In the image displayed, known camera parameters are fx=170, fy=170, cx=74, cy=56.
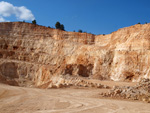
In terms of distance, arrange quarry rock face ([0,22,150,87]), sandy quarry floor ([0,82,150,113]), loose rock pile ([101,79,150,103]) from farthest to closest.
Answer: quarry rock face ([0,22,150,87]) → loose rock pile ([101,79,150,103]) → sandy quarry floor ([0,82,150,113])

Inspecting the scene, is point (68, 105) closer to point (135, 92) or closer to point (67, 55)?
point (135, 92)

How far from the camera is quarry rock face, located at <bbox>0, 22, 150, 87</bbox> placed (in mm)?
29688

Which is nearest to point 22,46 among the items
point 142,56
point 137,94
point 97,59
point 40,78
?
point 40,78

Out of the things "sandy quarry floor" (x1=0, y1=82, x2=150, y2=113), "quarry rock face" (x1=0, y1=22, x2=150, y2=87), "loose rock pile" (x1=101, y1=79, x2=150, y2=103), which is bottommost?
"sandy quarry floor" (x1=0, y1=82, x2=150, y2=113)

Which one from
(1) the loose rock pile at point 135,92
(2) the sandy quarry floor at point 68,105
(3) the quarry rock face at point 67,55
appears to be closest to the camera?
(2) the sandy quarry floor at point 68,105

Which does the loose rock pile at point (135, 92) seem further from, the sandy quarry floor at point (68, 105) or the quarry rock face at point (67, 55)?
the quarry rock face at point (67, 55)

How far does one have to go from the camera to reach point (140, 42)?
105 feet

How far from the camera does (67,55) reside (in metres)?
40.7

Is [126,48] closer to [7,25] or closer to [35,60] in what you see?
[35,60]

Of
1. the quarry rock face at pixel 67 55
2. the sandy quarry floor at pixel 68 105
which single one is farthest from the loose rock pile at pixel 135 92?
the quarry rock face at pixel 67 55

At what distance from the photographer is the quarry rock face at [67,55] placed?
2969cm

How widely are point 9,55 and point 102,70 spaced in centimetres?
2384

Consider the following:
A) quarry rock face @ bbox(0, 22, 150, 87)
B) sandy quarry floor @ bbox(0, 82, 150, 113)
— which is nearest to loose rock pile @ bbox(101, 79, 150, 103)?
sandy quarry floor @ bbox(0, 82, 150, 113)

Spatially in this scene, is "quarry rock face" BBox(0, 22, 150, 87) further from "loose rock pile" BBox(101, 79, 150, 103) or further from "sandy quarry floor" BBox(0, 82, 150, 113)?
"sandy quarry floor" BBox(0, 82, 150, 113)
